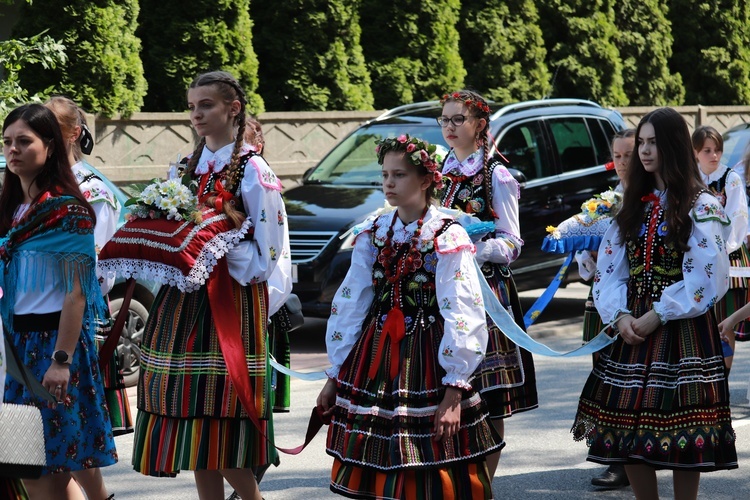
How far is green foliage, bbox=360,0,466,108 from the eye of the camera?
19359 millimetres

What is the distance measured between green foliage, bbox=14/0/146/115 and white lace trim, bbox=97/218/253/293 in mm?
9979

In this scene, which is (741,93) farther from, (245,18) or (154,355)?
(154,355)

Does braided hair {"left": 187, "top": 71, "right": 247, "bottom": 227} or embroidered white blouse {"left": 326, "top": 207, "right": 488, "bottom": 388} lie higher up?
braided hair {"left": 187, "top": 71, "right": 247, "bottom": 227}

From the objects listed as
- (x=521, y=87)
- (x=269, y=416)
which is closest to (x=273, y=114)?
(x=521, y=87)

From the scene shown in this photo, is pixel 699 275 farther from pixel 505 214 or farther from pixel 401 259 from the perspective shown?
pixel 505 214

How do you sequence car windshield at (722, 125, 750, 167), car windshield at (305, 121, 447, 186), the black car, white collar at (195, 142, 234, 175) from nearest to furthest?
white collar at (195, 142, 234, 175) → the black car → car windshield at (305, 121, 447, 186) → car windshield at (722, 125, 750, 167)

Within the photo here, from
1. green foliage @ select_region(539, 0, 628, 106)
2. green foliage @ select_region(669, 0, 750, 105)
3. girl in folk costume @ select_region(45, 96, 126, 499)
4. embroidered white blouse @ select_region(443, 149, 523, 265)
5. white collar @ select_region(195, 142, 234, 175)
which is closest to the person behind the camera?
white collar @ select_region(195, 142, 234, 175)

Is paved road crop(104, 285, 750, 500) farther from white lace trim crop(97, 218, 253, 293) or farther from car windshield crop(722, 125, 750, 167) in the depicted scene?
car windshield crop(722, 125, 750, 167)

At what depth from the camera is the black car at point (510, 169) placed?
10250mm

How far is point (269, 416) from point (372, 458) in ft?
2.64

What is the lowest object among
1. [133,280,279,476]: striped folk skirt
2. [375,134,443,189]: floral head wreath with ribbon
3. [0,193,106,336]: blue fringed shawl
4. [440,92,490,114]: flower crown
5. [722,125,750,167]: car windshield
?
[133,280,279,476]: striped folk skirt

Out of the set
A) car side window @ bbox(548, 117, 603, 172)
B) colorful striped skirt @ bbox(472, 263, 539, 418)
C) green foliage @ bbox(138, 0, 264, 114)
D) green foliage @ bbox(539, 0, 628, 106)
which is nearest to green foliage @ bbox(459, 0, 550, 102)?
green foliage @ bbox(539, 0, 628, 106)

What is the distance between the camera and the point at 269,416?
5.14 m

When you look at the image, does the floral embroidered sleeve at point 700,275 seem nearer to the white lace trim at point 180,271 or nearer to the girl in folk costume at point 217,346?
the girl in folk costume at point 217,346
